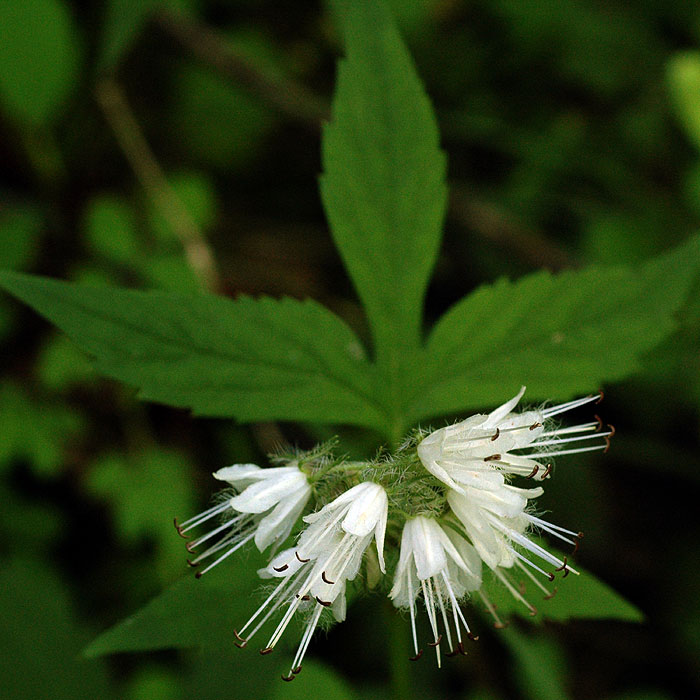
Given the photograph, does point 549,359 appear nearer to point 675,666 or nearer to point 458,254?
point 458,254

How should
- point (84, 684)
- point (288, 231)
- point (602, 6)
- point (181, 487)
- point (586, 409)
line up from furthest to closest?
point (602, 6)
point (288, 231)
point (586, 409)
point (181, 487)
point (84, 684)

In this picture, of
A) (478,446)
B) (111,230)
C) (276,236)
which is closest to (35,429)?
(111,230)

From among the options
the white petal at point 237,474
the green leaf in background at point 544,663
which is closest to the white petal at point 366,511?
the white petal at point 237,474

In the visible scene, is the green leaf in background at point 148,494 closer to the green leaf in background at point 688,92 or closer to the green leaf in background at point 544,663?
the green leaf in background at point 544,663

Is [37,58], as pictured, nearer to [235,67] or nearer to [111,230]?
[111,230]

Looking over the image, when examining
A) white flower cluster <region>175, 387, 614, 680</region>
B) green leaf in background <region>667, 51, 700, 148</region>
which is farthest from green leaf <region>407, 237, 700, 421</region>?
green leaf in background <region>667, 51, 700, 148</region>

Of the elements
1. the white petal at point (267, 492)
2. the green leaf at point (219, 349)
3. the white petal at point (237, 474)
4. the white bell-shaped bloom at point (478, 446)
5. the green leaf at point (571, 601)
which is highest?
the green leaf at point (219, 349)

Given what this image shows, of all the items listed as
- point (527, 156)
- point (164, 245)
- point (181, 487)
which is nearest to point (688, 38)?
point (527, 156)
